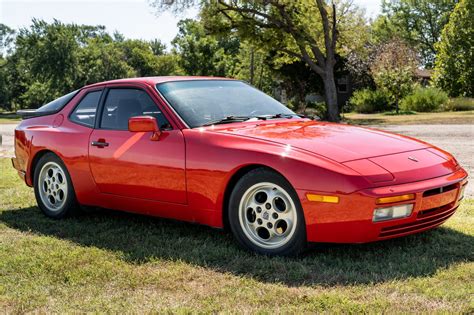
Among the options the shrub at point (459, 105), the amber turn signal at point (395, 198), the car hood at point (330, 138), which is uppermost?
the car hood at point (330, 138)

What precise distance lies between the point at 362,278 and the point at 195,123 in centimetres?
199

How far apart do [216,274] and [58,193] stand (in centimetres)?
276

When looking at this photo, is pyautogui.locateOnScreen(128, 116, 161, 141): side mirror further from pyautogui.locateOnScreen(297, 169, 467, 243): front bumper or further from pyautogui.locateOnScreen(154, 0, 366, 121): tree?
pyautogui.locateOnScreen(154, 0, 366, 121): tree

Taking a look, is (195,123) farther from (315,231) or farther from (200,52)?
(200,52)

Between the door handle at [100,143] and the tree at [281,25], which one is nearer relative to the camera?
the door handle at [100,143]

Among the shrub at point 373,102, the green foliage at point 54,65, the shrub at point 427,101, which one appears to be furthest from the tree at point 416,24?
the shrub at point 427,101

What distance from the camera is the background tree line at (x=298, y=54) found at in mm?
30344

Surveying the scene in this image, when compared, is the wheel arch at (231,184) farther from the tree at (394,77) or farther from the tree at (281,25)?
the tree at (394,77)

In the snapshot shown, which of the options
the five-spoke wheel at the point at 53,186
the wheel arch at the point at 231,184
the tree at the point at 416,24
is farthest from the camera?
the tree at the point at 416,24

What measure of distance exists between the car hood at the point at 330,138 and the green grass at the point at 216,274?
735 mm

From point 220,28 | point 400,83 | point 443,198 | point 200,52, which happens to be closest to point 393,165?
point 443,198

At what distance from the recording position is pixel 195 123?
4992 millimetres

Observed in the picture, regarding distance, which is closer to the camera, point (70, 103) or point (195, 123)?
point (195, 123)

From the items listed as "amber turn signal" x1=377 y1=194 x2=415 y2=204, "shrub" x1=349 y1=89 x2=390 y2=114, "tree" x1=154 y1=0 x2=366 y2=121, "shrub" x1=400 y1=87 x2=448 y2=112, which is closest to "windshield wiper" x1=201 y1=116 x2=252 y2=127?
"amber turn signal" x1=377 y1=194 x2=415 y2=204
